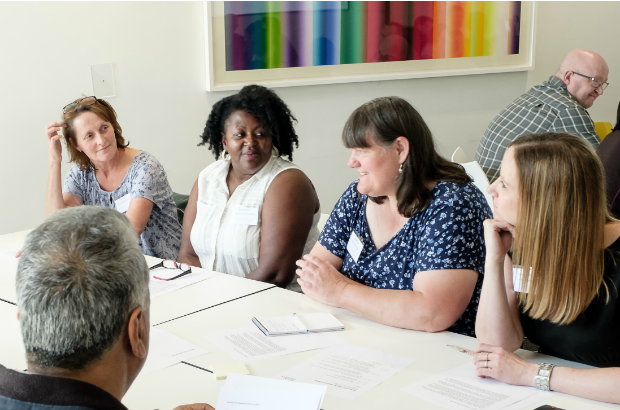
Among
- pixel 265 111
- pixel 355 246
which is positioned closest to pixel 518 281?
pixel 355 246

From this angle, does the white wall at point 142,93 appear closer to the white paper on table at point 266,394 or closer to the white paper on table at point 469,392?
the white paper on table at point 469,392

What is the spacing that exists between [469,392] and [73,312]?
965 mm

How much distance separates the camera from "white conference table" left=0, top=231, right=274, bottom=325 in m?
2.07

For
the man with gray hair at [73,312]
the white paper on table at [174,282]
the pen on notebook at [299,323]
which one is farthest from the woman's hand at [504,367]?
the white paper on table at [174,282]

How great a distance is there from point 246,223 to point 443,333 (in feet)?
3.92

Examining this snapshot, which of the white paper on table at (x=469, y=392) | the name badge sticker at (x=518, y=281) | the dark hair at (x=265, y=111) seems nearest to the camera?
the white paper on table at (x=469, y=392)

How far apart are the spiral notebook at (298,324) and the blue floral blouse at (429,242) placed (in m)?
0.28

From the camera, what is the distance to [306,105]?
4418 millimetres

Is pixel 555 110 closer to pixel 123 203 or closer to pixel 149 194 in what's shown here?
pixel 149 194

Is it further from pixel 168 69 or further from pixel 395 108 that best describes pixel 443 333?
pixel 168 69

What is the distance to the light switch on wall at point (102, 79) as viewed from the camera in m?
3.73

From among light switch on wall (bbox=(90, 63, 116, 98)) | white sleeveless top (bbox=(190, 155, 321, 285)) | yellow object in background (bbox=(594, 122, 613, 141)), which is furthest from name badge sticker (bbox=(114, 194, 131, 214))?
yellow object in background (bbox=(594, 122, 613, 141))

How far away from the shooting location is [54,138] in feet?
10.7

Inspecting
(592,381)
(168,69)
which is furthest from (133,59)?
(592,381)
